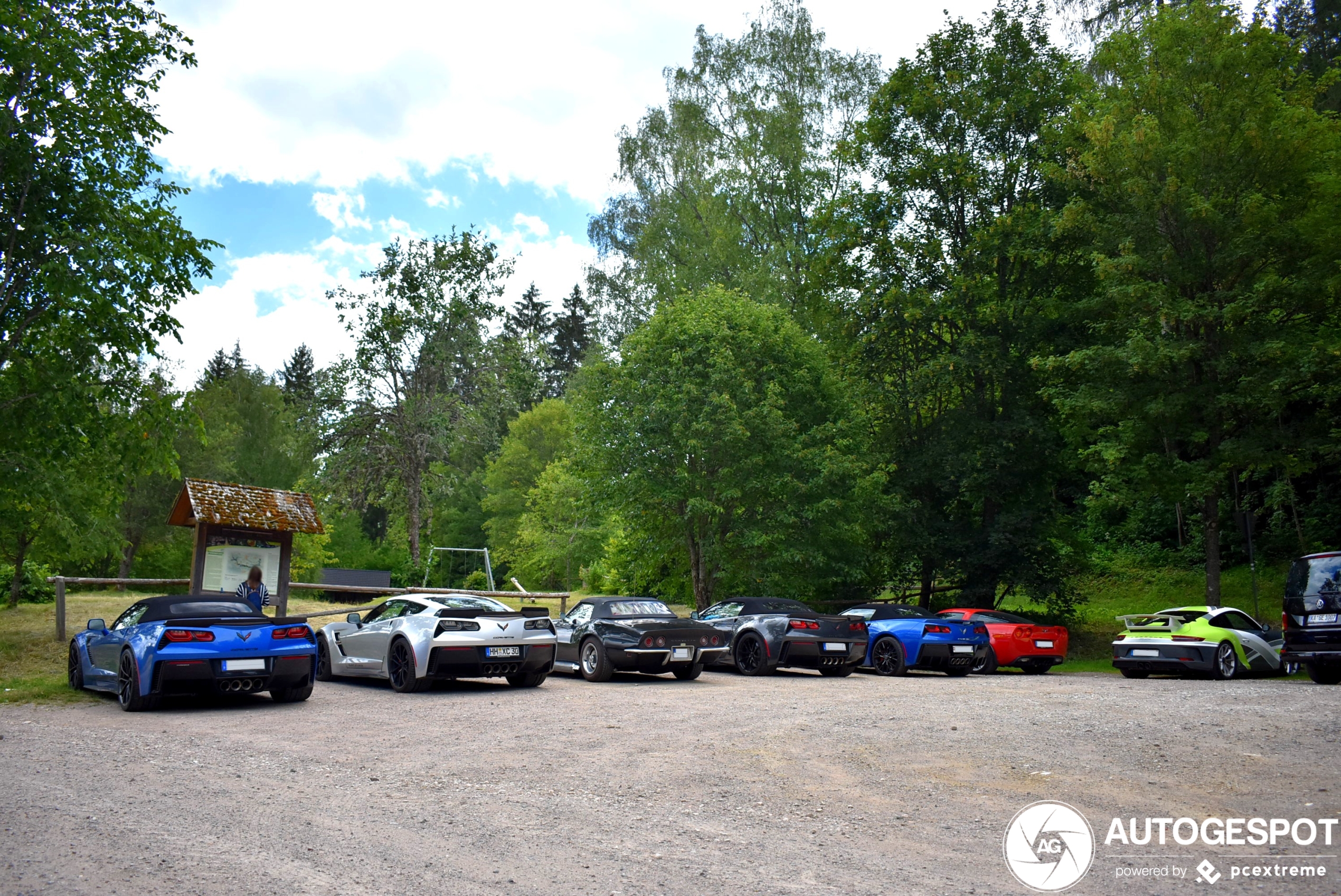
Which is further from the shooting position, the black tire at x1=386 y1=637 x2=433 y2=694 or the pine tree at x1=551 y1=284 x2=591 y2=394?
the pine tree at x1=551 y1=284 x2=591 y2=394

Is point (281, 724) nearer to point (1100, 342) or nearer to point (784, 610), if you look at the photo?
point (784, 610)

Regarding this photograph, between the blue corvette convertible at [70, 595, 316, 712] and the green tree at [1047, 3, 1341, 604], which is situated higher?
the green tree at [1047, 3, 1341, 604]

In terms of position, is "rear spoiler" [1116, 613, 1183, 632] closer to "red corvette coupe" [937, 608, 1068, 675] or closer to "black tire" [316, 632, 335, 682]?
"red corvette coupe" [937, 608, 1068, 675]

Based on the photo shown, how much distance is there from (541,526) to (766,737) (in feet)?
144

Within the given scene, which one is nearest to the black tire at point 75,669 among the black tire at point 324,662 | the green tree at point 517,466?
the black tire at point 324,662

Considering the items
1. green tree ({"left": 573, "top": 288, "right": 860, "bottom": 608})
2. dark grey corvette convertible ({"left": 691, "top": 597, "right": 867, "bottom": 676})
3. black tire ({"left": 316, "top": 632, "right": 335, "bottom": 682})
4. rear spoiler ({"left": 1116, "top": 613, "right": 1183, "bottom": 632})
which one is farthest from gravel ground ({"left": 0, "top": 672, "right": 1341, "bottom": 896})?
green tree ({"left": 573, "top": 288, "right": 860, "bottom": 608})

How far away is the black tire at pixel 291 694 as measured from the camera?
36.7ft

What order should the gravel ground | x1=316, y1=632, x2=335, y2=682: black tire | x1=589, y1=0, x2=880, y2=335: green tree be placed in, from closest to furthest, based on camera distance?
the gravel ground → x1=316, y1=632, x2=335, y2=682: black tire → x1=589, y1=0, x2=880, y2=335: green tree

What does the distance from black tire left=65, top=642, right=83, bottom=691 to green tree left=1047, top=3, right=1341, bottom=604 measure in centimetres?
1782

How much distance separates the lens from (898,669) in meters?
17.1

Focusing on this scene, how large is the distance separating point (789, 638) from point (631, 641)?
2864mm

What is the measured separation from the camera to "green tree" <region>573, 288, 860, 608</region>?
24250 mm

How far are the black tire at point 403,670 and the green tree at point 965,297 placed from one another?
14.5m

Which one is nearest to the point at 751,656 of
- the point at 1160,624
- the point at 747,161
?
the point at 1160,624
